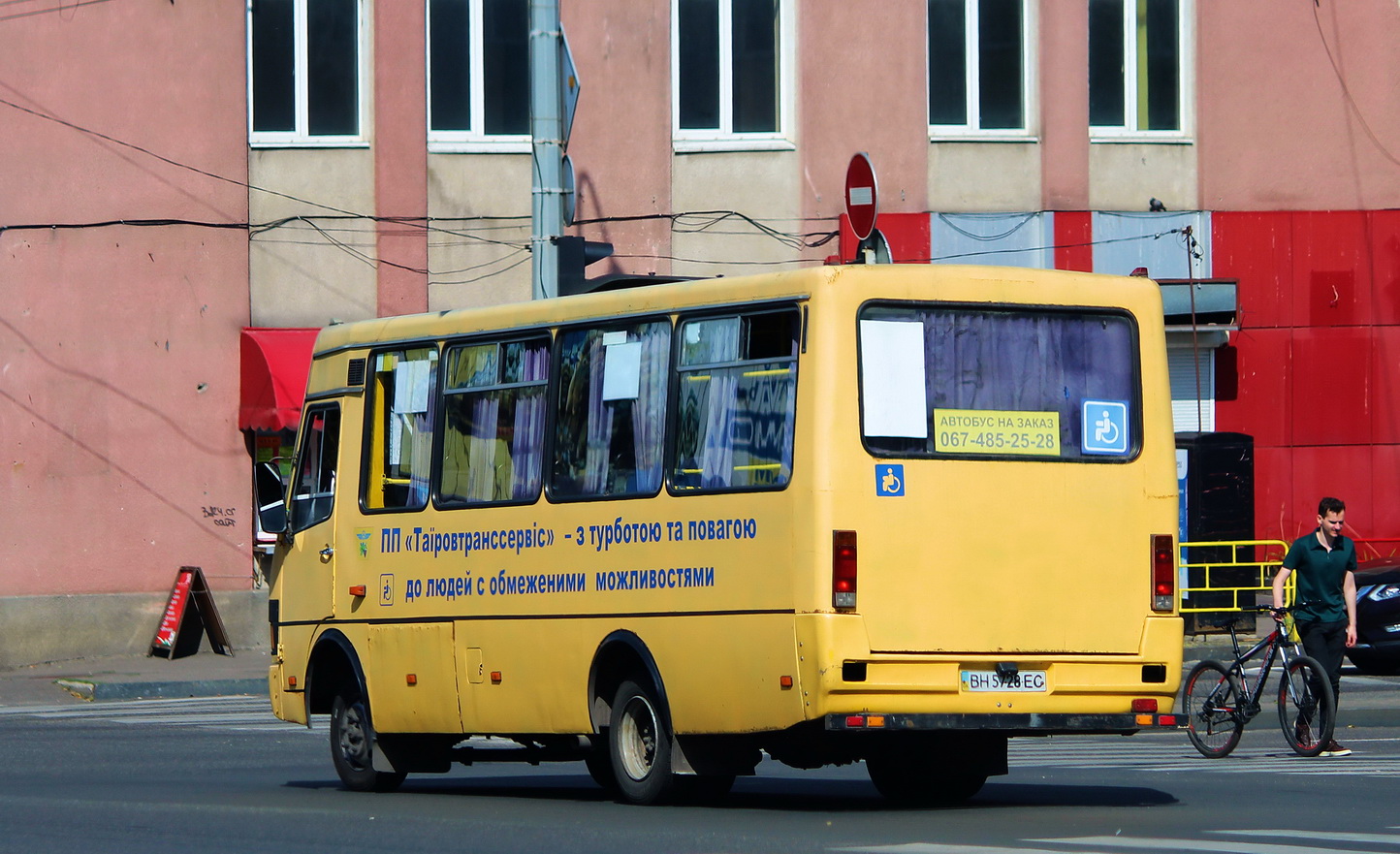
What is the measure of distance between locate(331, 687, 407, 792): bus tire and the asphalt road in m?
0.21

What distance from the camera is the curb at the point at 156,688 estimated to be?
72.0 feet

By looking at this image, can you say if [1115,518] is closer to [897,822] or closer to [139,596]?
[897,822]

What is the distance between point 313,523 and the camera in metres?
13.5

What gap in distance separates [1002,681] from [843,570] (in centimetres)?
98

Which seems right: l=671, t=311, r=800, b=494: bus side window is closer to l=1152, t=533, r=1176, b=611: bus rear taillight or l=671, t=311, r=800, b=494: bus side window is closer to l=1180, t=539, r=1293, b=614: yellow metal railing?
l=1152, t=533, r=1176, b=611: bus rear taillight

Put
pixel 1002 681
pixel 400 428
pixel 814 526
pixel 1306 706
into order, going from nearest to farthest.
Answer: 1. pixel 814 526
2. pixel 1002 681
3. pixel 400 428
4. pixel 1306 706

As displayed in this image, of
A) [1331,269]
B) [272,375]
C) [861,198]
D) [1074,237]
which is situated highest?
[1074,237]

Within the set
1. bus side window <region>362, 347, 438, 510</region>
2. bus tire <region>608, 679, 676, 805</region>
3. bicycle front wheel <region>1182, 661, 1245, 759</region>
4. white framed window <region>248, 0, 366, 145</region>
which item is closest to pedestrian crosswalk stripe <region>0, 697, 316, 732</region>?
bus side window <region>362, 347, 438, 510</region>

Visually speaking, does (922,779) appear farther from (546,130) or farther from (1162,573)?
(546,130)

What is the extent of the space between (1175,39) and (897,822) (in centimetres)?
1746

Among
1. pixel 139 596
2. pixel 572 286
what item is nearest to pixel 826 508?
pixel 572 286

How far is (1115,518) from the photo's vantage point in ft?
35.2

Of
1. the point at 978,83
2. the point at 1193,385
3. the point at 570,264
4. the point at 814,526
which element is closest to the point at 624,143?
the point at 978,83

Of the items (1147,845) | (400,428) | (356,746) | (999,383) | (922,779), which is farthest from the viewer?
(356,746)
